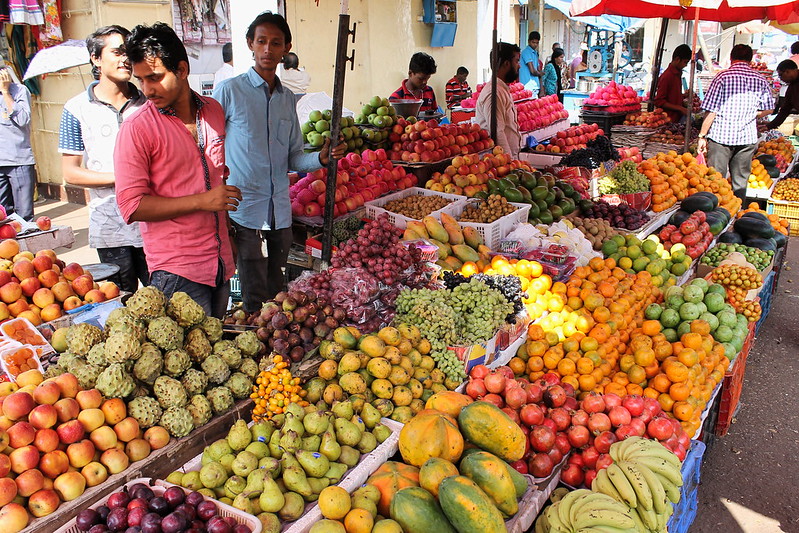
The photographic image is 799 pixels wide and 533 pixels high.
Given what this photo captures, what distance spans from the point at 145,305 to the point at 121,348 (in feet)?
0.68

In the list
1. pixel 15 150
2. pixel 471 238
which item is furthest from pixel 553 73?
pixel 15 150

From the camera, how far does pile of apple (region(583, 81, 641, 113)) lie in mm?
10125

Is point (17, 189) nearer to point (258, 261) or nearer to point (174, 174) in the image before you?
point (258, 261)

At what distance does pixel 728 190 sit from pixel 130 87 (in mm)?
6423

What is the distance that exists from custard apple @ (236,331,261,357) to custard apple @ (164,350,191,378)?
248 millimetres

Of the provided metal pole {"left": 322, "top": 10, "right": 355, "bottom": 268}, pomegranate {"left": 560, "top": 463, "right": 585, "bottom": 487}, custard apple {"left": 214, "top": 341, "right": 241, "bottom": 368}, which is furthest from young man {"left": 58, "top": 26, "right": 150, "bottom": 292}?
pomegranate {"left": 560, "top": 463, "right": 585, "bottom": 487}

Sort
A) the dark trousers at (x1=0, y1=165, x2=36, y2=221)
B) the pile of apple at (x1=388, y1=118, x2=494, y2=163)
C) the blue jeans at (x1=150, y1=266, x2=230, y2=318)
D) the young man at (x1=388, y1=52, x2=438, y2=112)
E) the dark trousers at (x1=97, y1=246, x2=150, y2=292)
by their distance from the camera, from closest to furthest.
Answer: the blue jeans at (x1=150, y1=266, x2=230, y2=318) < the dark trousers at (x1=97, y1=246, x2=150, y2=292) < the pile of apple at (x1=388, y1=118, x2=494, y2=163) < the dark trousers at (x1=0, y1=165, x2=36, y2=221) < the young man at (x1=388, y1=52, x2=438, y2=112)

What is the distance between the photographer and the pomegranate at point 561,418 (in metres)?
2.66

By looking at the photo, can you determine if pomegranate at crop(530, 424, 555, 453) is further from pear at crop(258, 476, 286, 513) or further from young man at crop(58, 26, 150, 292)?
young man at crop(58, 26, 150, 292)

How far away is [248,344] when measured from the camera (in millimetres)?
2373

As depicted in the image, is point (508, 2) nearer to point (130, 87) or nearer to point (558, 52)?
point (558, 52)

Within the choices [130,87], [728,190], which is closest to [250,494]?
[130,87]

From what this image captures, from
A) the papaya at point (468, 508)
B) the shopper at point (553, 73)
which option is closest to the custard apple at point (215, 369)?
the papaya at point (468, 508)

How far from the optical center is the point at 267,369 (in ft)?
7.72
